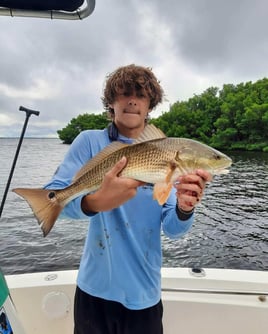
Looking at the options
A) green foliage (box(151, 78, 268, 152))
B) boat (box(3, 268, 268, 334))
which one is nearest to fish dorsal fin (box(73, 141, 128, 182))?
boat (box(3, 268, 268, 334))

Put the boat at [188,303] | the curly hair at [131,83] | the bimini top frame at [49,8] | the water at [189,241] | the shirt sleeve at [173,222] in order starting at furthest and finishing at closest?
the water at [189,241] → the boat at [188,303] → the curly hair at [131,83] → the shirt sleeve at [173,222] → the bimini top frame at [49,8]

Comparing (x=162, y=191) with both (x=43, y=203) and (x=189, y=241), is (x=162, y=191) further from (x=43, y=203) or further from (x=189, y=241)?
(x=189, y=241)

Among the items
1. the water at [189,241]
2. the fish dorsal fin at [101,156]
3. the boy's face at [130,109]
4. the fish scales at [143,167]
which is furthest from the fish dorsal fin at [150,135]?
the water at [189,241]

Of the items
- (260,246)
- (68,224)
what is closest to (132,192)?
(260,246)

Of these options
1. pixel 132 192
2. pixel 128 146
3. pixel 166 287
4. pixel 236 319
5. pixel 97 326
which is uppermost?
pixel 128 146

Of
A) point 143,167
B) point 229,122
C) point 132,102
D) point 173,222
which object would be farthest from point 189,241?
point 229,122

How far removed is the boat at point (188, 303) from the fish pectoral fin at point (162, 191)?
1504mm

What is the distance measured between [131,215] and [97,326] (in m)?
0.70

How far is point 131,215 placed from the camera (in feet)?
6.27

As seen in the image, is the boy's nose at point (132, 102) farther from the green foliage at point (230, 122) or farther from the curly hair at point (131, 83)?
the green foliage at point (230, 122)

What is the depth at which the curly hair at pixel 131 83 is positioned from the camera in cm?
202

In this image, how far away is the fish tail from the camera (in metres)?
A: 1.73

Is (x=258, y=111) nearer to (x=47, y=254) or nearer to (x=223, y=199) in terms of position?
(x=223, y=199)

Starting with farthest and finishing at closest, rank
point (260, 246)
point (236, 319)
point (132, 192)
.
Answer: point (260, 246), point (236, 319), point (132, 192)
